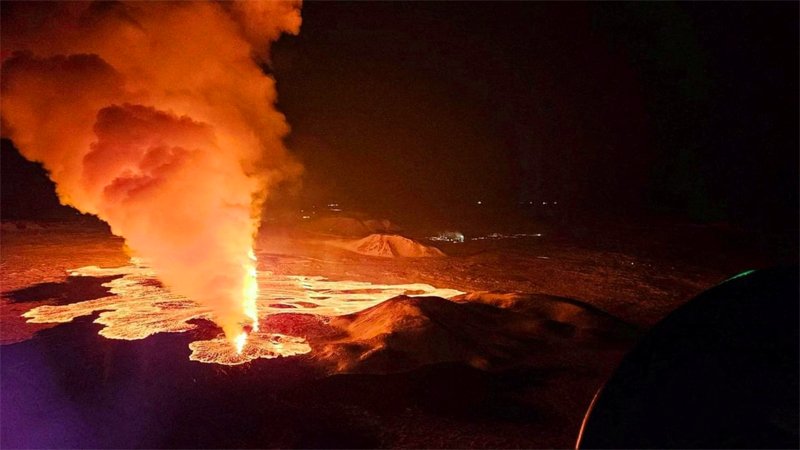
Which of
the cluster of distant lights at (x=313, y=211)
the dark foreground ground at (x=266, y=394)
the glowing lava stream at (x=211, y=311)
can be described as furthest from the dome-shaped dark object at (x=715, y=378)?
the cluster of distant lights at (x=313, y=211)

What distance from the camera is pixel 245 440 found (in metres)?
5.04

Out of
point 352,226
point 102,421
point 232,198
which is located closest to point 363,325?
point 102,421

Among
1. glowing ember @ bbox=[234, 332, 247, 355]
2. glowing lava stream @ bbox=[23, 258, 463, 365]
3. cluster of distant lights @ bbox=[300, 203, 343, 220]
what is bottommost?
glowing ember @ bbox=[234, 332, 247, 355]

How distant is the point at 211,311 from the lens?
31.9 ft

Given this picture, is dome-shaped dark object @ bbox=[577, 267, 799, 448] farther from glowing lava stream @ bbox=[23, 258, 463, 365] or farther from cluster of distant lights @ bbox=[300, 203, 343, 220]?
cluster of distant lights @ bbox=[300, 203, 343, 220]

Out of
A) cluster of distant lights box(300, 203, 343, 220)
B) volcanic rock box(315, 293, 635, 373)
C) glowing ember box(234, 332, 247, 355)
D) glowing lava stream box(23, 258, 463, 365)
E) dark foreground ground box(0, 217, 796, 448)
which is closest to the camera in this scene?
dark foreground ground box(0, 217, 796, 448)

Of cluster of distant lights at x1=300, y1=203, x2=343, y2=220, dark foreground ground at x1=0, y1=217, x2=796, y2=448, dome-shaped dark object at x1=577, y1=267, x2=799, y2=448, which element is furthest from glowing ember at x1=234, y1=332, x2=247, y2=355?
cluster of distant lights at x1=300, y1=203, x2=343, y2=220

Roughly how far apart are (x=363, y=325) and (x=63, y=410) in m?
4.55

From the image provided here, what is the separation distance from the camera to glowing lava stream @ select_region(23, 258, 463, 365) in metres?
7.83

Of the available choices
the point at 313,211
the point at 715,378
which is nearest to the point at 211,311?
the point at 715,378

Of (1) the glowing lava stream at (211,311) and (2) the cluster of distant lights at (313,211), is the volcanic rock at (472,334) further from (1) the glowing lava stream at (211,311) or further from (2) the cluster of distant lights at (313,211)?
(2) the cluster of distant lights at (313,211)

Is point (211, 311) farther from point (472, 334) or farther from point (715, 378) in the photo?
point (715, 378)

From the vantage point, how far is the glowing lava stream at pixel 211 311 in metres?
7.83

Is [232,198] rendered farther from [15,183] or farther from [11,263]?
[15,183]
